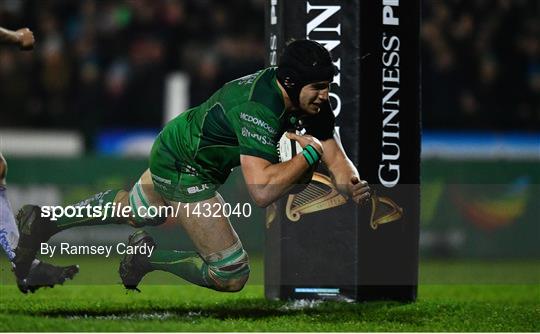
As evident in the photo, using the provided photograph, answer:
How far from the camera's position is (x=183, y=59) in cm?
1830

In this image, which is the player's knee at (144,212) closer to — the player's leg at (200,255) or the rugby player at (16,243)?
the player's leg at (200,255)

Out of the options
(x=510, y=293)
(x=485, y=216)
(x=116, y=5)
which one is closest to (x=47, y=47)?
(x=116, y=5)

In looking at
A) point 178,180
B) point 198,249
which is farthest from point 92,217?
point 198,249

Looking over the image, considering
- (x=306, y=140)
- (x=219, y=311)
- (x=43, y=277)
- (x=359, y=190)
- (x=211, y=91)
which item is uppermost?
(x=211, y=91)

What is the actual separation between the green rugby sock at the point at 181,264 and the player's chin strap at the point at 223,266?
1.4 inches

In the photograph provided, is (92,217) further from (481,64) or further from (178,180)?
(481,64)

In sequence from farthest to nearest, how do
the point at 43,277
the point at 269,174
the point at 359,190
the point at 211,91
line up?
the point at 211,91, the point at 359,190, the point at 43,277, the point at 269,174

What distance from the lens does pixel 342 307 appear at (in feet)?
30.8

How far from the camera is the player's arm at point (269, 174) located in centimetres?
811

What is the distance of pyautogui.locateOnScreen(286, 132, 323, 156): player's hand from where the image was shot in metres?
8.22

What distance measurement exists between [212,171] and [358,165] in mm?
1443

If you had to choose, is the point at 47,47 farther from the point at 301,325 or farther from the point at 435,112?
the point at 301,325

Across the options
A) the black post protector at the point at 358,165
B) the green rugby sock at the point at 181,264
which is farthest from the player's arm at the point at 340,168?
the green rugby sock at the point at 181,264

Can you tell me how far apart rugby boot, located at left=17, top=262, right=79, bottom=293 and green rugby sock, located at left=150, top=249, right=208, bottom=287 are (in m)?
0.64
